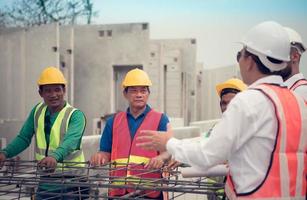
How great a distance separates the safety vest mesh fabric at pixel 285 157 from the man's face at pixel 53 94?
250cm

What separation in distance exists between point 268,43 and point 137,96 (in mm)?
2042

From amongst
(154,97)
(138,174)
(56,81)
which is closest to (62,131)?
(56,81)

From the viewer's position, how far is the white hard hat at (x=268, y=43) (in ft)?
8.17

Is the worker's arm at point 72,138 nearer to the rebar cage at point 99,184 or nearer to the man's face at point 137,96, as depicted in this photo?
the rebar cage at point 99,184

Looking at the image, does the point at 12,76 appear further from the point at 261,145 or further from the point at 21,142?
the point at 261,145

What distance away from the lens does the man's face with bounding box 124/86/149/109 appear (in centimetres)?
435

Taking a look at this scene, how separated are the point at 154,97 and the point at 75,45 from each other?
3.14 metres

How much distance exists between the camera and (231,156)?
2.45 m

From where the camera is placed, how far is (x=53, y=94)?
4.52 meters

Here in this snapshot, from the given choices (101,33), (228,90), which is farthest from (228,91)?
(101,33)

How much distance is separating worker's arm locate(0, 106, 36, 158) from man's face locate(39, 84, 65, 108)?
25cm

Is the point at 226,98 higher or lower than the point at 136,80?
lower

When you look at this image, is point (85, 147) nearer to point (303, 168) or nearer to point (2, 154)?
point (2, 154)

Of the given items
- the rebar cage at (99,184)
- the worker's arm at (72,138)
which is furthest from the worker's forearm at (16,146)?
the worker's arm at (72,138)
